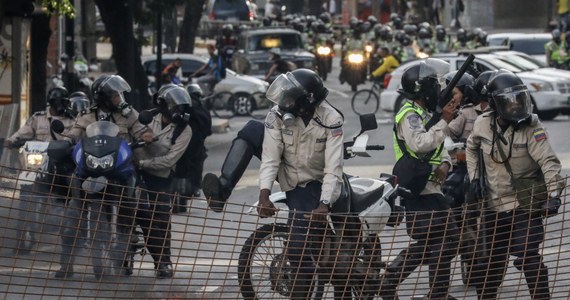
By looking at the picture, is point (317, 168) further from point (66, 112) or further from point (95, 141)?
point (66, 112)

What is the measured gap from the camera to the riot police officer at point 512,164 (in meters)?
8.09

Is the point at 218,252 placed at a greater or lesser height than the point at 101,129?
lesser

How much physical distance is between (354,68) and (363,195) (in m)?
29.9

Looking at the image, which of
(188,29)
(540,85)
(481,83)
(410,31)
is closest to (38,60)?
(540,85)

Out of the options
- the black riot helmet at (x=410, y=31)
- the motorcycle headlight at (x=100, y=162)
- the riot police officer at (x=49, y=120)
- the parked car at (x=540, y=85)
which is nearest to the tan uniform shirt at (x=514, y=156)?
the motorcycle headlight at (x=100, y=162)

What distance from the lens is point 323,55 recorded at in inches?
1741

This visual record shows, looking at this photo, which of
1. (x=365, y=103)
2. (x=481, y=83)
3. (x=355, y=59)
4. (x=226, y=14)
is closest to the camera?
(x=481, y=83)

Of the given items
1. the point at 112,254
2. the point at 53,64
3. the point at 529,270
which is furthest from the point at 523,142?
the point at 53,64

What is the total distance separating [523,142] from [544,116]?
18.9 metres

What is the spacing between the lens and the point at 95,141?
10.9 meters

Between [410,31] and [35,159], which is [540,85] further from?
[410,31]

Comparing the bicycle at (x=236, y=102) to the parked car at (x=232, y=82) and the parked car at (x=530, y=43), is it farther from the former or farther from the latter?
the parked car at (x=530, y=43)

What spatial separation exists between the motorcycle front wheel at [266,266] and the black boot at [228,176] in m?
→ 0.30

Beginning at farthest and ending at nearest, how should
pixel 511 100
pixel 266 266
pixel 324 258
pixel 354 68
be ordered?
pixel 354 68, pixel 511 100, pixel 266 266, pixel 324 258
